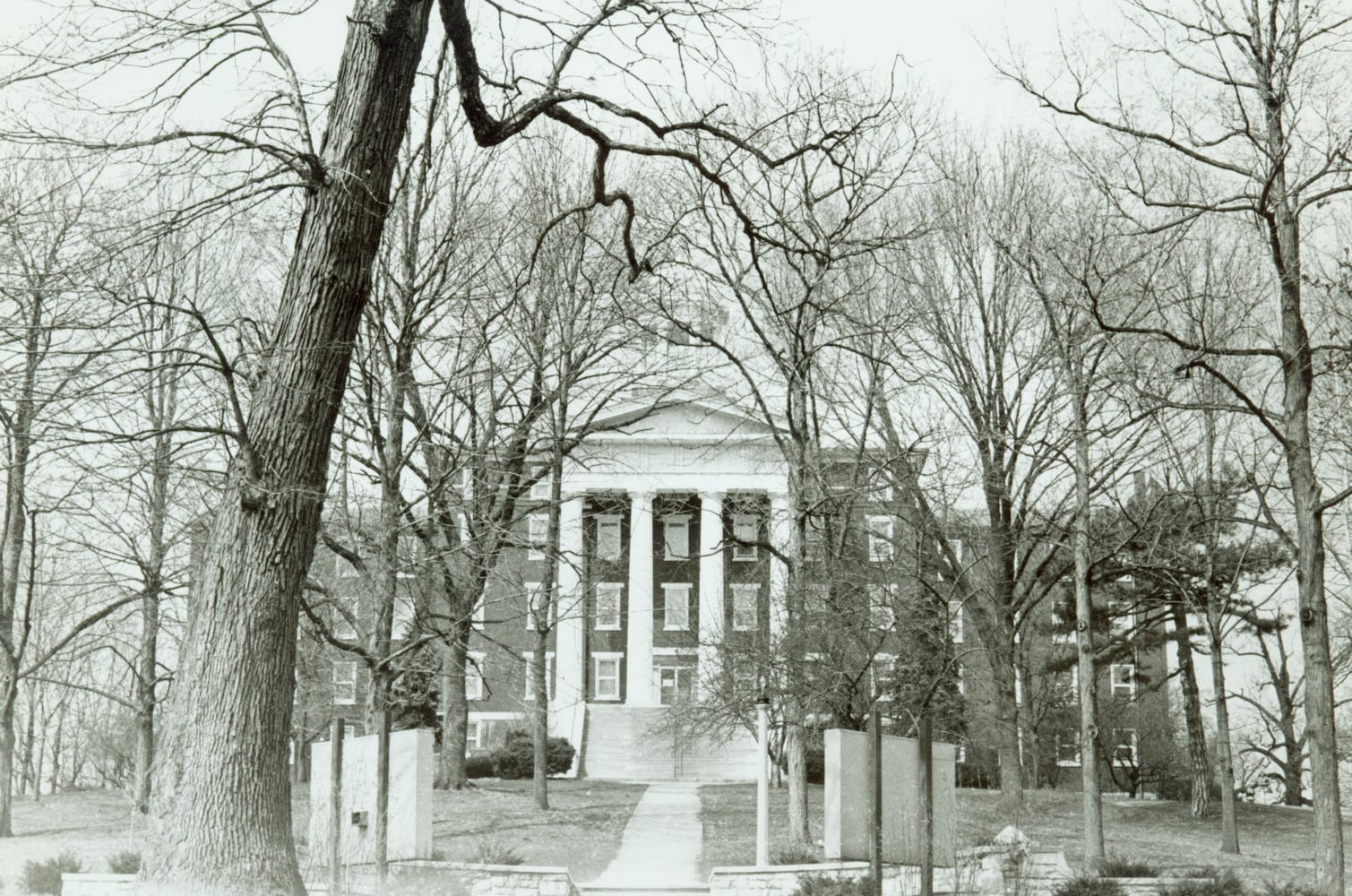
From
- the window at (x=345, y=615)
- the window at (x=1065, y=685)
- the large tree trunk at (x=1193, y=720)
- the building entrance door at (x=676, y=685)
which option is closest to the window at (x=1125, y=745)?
the window at (x=1065, y=685)

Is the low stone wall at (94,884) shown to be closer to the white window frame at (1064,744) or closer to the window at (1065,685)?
the window at (1065,685)

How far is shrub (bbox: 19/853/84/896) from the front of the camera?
14883 mm

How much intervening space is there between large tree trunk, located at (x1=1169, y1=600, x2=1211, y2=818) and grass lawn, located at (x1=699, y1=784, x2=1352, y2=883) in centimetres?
57

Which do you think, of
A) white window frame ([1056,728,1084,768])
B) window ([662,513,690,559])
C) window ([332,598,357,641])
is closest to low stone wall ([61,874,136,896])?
window ([332,598,357,641])

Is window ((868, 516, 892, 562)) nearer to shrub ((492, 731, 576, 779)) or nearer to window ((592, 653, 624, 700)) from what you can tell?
shrub ((492, 731, 576, 779))

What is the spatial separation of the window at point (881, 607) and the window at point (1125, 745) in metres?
14.9

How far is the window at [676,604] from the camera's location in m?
43.6

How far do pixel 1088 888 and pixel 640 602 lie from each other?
32.7 meters

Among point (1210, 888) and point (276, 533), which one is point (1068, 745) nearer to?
point (1210, 888)

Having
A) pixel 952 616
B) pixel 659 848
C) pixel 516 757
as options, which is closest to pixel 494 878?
pixel 659 848

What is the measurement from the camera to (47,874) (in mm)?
15000

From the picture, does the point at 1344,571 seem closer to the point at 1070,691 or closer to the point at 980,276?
the point at 980,276

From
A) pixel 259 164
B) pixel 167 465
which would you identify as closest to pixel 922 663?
pixel 167 465

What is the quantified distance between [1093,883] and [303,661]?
18.9m
